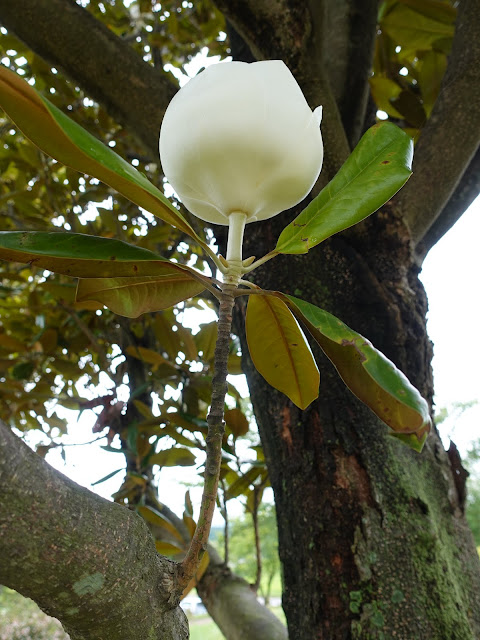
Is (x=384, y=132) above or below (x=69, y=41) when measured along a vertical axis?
below

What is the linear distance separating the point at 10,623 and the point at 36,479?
9.13m

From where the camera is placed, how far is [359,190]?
0.47 meters

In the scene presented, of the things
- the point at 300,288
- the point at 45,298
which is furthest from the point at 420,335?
the point at 45,298

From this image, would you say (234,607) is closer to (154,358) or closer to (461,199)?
(154,358)

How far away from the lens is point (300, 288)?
0.94 m

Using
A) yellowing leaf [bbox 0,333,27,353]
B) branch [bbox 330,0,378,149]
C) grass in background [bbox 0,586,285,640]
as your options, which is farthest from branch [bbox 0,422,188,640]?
grass in background [bbox 0,586,285,640]

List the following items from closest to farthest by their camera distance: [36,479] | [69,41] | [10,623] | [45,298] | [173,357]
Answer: [36,479]
[69,41]
[173,357]
[45,298]
[10,623]

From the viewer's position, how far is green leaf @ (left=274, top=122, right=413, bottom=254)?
0.46 m

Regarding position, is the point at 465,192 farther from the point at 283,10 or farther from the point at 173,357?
the point at 173,357

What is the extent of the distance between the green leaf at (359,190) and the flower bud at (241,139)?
0.03 meters

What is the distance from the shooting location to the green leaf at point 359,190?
461 millimetres

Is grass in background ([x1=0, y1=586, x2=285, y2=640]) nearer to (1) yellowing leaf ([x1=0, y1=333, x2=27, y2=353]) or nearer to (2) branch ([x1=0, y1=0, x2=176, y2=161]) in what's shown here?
(1) yellowing leaf ([x1=0, y1=333, x2=27, y2=353])

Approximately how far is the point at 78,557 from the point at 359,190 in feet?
1.23

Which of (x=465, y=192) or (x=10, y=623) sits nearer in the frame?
(x=465, y=192)
